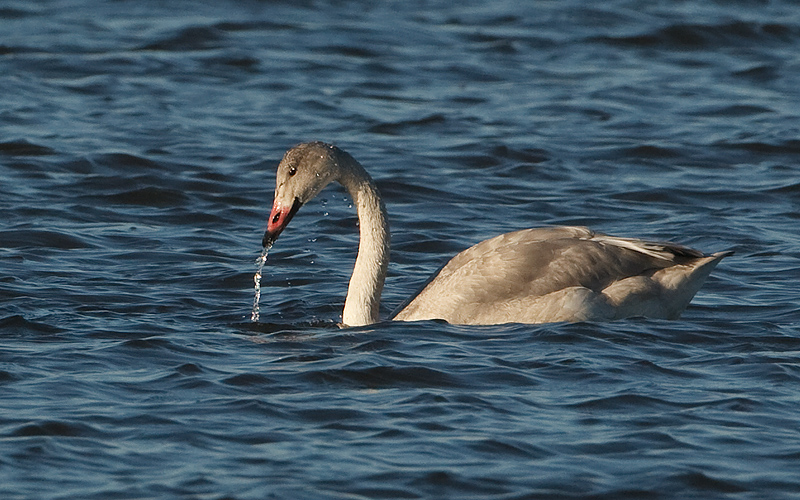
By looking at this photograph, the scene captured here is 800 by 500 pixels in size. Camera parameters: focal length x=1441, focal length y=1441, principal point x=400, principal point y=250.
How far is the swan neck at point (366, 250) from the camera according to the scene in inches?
377

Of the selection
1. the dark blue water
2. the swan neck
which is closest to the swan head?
the swan neck

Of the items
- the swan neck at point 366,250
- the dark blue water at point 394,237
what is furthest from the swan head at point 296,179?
the dark blue water at point 394,237

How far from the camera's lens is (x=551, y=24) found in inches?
861

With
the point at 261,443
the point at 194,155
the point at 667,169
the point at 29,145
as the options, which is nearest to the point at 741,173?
the point at 667,169

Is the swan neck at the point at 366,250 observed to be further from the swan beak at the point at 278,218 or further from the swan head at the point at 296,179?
the swan beak at the point at 278,218

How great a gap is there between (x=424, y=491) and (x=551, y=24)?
16.4 m

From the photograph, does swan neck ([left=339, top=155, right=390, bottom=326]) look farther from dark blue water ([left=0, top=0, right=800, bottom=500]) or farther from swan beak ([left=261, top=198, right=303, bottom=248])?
swan beak ([left=261, top=198, right=303, bottom=248])

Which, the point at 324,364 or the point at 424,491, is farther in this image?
the point at 324,364

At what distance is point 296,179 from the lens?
363 inches

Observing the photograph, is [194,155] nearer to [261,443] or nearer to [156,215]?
[156,215]

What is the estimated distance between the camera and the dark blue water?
6.75m

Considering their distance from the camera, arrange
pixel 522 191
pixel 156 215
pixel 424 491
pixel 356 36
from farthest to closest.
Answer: pixel 356 36, pixel 522 191, pixel 156 215, pixel 424 491

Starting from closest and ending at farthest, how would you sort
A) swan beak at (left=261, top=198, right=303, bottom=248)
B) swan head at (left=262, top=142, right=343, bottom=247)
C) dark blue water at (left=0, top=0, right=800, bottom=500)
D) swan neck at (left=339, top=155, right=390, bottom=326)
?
dark blue water at (left=0, top=0, right=800, bottom=500)
swan beak at (left=261, top=198, right=303, bottom=248)
swan head at (left=262, top=142, right=343, bottom=247)
swan neck at (left=339, top=155, right=390, bottom=326)

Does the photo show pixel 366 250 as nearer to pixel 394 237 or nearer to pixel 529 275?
pixel 529 275
